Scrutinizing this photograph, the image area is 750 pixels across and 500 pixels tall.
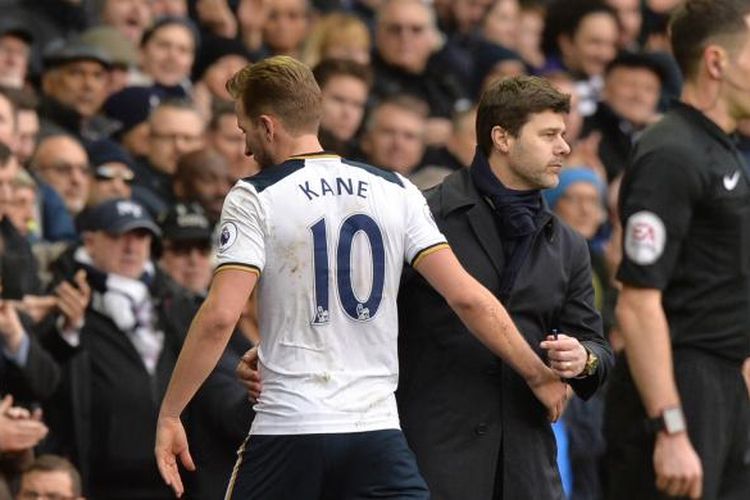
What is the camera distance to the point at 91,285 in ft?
34.5

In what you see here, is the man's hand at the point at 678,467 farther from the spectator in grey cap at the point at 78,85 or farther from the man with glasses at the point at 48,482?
the spectator in grey cap at the point at 78,85

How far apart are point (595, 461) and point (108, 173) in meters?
3.25

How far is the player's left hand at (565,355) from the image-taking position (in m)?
7.00

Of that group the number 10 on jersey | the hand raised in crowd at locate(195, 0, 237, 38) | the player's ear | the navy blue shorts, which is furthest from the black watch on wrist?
the hand raised in crowd at locate(195, 0, 237, 38)

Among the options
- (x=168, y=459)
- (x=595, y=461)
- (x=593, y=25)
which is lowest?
(x=595, y=461)

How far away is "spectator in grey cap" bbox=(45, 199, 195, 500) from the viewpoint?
10234mm

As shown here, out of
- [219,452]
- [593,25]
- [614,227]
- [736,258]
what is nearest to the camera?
[736,258]

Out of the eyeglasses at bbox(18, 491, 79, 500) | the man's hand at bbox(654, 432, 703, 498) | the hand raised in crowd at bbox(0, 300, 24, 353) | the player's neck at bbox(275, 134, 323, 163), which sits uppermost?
the player's neck at bbox(275, 134, 323, 163)

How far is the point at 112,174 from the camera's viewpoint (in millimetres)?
11875

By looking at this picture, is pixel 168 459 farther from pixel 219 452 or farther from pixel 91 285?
pixel 91 285

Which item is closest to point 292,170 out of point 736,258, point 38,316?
point 736,258

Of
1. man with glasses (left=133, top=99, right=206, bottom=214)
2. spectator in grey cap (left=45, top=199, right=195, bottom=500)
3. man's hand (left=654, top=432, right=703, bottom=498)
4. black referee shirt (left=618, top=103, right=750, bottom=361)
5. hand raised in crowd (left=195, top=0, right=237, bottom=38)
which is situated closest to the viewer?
man's hand (left=654, top=432, right=703, bottom=498)

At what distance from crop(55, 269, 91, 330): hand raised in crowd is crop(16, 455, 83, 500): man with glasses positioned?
3.09ft

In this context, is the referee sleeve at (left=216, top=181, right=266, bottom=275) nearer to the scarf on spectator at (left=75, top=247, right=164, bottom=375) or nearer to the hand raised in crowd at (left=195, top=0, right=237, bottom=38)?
the scarf on spectator at (left=75, top=247, right=164, bottom=375)
